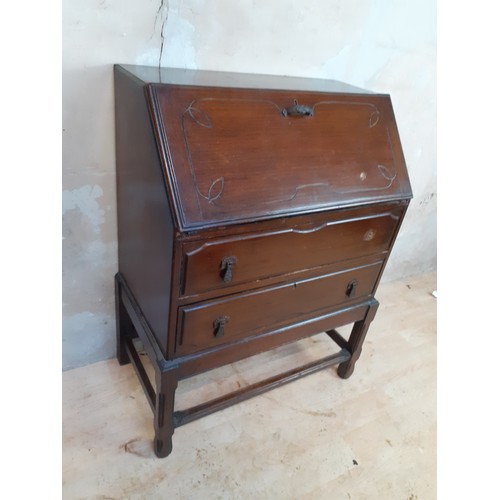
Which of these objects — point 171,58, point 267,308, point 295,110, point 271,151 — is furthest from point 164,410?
point 171,58

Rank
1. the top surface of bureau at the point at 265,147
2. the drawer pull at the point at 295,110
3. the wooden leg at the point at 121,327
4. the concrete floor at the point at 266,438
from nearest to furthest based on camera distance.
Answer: the top surface of bureau at the point at 265,147
the drawer pull at the point at 295,110
the concrete floor at the point at 266,438
the wooden leg at the point at 121,327

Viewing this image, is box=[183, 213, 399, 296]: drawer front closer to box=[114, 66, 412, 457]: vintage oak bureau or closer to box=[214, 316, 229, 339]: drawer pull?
box=[114, 66, 412, 457]: vintage oak bureau

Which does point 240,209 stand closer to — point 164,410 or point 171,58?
point 171,58

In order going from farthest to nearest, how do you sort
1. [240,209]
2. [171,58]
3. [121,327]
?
1. [121,327]
2. [171,58]
3. [240,209]

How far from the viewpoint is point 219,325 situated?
1.14 meters

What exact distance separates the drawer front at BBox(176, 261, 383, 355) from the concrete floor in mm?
470

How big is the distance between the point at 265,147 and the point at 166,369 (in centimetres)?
68

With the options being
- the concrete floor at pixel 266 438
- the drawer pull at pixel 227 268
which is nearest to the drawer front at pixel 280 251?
the drawer pull at pixel 227 268

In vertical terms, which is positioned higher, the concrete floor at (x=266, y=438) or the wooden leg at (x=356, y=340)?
the wooden leg at (x=356, y=340)

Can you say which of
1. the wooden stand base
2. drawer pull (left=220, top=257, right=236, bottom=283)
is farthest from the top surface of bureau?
the wooden stand base

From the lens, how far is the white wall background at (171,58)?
1.10 meters

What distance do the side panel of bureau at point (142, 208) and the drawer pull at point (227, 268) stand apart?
14 centimetres

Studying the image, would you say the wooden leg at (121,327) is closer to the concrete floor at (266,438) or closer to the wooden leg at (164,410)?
the concrete floor at (266,438)

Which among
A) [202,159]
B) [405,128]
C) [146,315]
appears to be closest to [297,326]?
[146,315]
